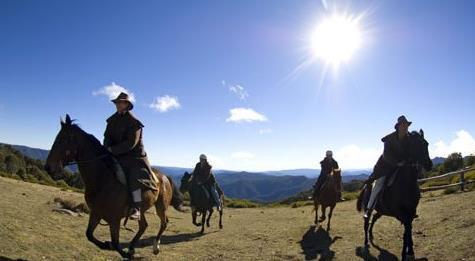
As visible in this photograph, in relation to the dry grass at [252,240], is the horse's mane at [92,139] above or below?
above

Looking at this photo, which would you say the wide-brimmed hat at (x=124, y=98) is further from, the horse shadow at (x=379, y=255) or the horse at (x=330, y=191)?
the horse at (x=330, y=191)

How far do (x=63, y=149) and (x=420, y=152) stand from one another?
805cm

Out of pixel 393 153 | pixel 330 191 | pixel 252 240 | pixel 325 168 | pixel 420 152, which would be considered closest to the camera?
pixel 420 152

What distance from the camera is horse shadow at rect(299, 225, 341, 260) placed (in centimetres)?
1242

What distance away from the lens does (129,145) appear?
1028 centimetres

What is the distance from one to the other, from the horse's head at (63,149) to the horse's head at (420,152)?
7.70 metres

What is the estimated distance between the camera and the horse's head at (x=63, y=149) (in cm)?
922

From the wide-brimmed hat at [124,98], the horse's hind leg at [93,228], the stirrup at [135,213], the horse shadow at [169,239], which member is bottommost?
the horse shadow at [169,239]

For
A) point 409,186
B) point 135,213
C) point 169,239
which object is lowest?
point 169,239

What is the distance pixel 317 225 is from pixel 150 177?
1012cm

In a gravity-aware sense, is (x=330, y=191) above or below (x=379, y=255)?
above

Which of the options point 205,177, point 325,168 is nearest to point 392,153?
point 325,168

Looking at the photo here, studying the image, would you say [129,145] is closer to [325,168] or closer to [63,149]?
[63,149]

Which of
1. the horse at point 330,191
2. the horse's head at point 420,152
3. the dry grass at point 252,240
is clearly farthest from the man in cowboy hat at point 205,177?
the horse's head at point 420,152
